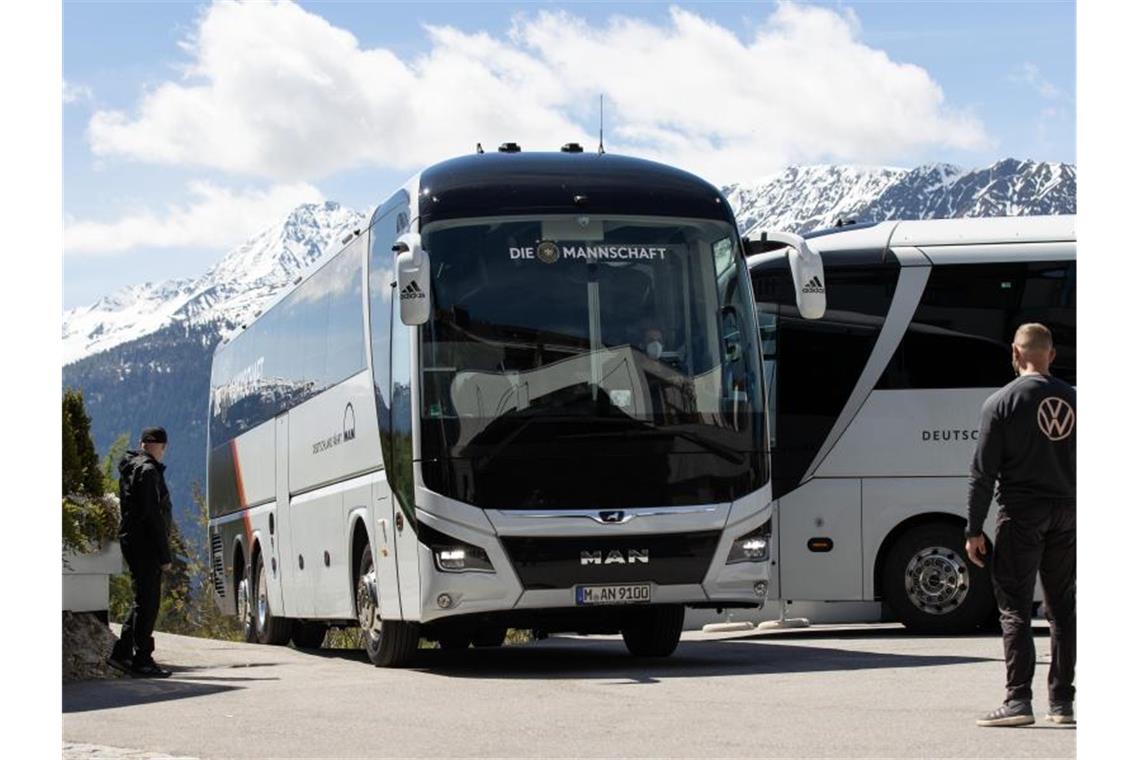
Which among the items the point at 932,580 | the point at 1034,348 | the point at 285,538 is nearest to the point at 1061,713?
the point at 1034,348

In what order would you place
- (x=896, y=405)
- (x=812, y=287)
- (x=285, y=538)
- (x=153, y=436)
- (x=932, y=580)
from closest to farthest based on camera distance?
(x=812, y=287) < (x=153, y=436) < (x=932, y=580) < (x=896, y=405) < (x=285, y=538)

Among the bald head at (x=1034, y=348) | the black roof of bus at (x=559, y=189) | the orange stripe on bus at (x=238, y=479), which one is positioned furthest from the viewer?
the orange stripe on bus at (x=238, y=479)

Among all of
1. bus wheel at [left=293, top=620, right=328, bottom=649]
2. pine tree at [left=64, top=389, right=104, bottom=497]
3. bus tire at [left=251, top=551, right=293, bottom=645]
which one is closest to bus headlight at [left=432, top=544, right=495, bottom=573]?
pine tree at [left=64, top=389, right=104, bottom=497]

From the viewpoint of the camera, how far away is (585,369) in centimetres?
1551

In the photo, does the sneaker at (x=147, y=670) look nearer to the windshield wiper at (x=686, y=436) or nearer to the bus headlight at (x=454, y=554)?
the bus headlight at (x=454, y=554)

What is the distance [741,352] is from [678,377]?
56cm

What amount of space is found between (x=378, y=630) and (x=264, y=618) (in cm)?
728

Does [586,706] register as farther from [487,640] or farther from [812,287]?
[487,640]

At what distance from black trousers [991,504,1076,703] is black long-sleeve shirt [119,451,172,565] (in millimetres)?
8021

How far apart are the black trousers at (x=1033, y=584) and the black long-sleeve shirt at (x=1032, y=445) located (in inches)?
3.8

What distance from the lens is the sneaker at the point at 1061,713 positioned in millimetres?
10898

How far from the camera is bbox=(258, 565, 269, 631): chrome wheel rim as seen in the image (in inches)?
939

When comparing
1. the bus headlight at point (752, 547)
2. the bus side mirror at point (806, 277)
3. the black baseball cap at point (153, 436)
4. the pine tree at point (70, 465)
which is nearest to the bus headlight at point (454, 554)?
the bus headlight at point (752, 547)

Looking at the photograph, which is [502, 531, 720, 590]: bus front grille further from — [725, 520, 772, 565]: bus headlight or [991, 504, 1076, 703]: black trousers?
[991, 504, 1076, 703]: black trousers
